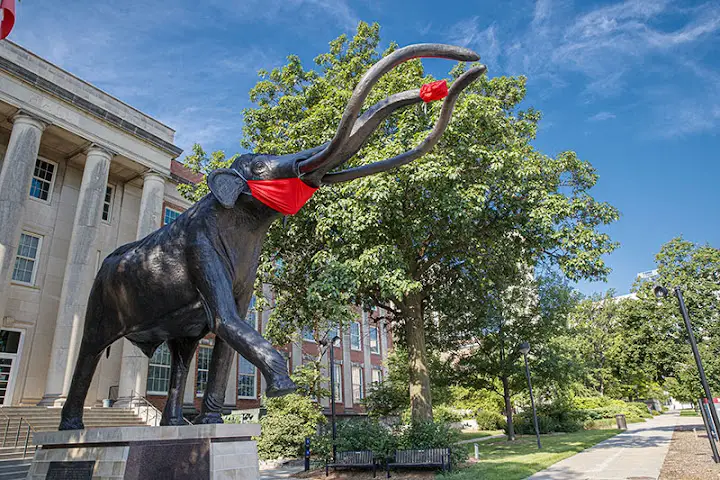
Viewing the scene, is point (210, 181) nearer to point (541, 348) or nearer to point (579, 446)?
point (579, 446)

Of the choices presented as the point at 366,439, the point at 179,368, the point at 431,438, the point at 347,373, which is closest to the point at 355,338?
the point at 347,373

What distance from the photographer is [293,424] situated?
18.6m

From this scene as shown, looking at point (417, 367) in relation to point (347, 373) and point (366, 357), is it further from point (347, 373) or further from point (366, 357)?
point (366, 357)

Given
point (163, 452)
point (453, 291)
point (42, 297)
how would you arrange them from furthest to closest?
point (42, 297)
point (453, 291)
point (163, 452)

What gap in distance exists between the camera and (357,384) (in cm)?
3722

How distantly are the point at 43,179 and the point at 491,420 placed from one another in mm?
32540

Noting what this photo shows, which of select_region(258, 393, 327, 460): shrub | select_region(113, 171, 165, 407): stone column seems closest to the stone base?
select_region(258, 393, 327, 460): shrub

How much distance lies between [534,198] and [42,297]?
786 inches

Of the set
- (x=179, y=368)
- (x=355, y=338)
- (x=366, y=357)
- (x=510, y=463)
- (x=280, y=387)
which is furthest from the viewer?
(x=366, y=357)

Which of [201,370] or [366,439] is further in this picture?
[201,370]

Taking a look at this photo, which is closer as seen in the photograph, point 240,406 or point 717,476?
point 717,476

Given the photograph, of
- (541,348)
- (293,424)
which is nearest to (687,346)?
(541,348)

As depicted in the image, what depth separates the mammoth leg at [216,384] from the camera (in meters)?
4.82

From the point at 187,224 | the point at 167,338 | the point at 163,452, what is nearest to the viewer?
the point at 163,452
